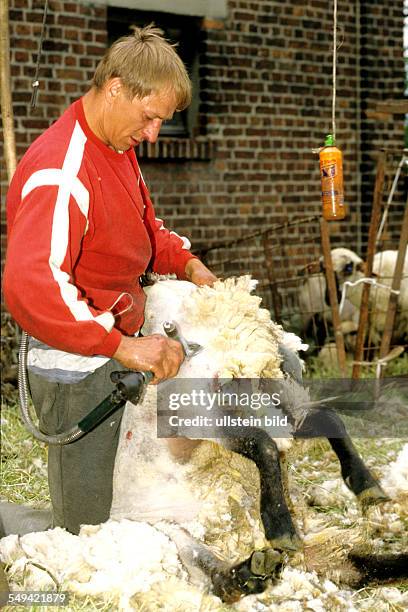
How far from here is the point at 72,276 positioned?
103 inches

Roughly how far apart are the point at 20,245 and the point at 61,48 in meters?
4.19

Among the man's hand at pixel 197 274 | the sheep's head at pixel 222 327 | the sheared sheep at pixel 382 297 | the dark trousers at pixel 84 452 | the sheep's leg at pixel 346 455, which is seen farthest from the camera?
the sheared sheep at pixel 382 297

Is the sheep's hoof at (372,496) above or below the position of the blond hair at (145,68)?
below

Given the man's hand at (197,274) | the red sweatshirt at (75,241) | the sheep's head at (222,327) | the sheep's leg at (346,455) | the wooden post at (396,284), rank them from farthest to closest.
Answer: the wooden post at (396,284), the man's hand at (197,274), the sheep's leg at (346,455), the sheep's head at (222,327), the red sweatshirt at (75,241)

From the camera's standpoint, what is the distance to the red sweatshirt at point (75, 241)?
7.91 feet

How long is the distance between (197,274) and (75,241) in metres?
0.71

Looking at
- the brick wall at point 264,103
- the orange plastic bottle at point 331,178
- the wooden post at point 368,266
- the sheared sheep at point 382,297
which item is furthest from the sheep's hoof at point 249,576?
the brick wall at point 264,103

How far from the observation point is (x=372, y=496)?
2.95 m

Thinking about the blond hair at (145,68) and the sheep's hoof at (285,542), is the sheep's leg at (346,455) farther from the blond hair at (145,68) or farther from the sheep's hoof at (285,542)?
the blond hair at (145,68)

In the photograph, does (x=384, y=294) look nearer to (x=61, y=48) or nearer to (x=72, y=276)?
(x=61, y=48)

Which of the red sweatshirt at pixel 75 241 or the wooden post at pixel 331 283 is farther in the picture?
the wooden post at pixel 331 283

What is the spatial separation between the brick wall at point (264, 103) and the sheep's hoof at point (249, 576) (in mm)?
4302

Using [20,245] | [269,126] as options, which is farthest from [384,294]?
[20,245]

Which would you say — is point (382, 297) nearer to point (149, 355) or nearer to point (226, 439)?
point (226, 439)
